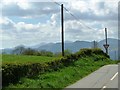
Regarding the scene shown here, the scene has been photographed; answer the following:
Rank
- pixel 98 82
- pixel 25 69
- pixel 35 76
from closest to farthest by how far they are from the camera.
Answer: pixel 25 69, pixel 35 76, pixel 98 82

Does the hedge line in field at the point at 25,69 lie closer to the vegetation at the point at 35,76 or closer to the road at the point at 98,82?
the vegetation at the point at 35,76

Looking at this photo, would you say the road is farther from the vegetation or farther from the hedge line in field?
the hedge line in field

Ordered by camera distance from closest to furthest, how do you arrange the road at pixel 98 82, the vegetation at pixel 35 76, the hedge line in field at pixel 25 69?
the hedge line in field at pixel 25 69 < the vegetation at pixel 35 76 < the road at pixel 98 82

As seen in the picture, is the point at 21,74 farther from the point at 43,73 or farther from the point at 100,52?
the point at 100,52

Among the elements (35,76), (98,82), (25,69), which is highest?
(25,69)

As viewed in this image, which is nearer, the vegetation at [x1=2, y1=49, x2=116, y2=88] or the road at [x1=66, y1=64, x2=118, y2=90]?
the vegetation at [x1=2, y1=49, x2=116, y2=88]

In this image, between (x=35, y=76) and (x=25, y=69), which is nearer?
(x=25, y=69)

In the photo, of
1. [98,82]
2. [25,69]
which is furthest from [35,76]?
[98,82]

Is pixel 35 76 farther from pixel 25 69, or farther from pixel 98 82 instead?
pixel 98 82

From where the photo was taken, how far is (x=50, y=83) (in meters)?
21.9

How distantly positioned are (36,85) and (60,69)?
1028cm

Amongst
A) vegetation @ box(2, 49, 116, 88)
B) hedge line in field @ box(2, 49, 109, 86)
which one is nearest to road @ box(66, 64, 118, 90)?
vegetation @ box(2, 49, 116, 88)

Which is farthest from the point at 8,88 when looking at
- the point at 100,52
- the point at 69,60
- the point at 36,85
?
the point at 100,52

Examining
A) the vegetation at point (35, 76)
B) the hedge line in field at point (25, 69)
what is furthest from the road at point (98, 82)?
the hedge line in field at point (25, 69)
